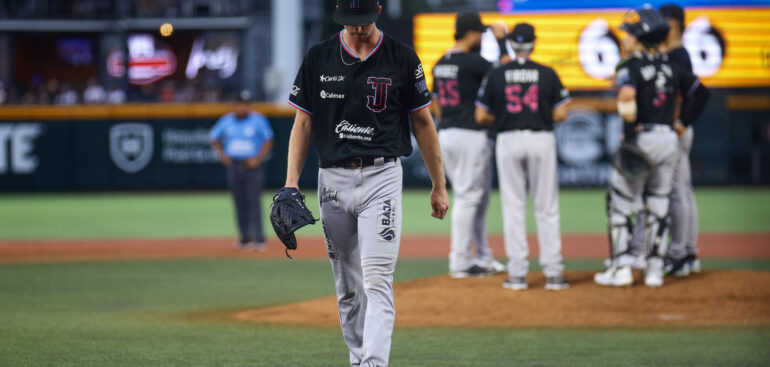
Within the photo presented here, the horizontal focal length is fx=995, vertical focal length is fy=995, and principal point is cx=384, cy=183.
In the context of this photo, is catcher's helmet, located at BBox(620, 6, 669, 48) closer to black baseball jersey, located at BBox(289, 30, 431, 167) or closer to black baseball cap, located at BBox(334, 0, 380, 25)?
black baseball jersey, located at BBox(289, 30, 431, 167)

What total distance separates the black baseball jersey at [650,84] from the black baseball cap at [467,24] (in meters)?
1.37

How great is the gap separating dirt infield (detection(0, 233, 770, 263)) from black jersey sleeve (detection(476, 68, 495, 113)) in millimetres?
3784

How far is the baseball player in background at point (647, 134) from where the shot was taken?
27.1ft

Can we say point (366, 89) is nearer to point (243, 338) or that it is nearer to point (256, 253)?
point (243, 338)

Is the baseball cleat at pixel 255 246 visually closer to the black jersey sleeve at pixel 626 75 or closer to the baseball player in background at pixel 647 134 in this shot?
the baseball player in background at pixel 647 134

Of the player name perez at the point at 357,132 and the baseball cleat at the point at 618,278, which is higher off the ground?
the player name perez at the point at 357,132

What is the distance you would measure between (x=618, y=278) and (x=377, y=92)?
403 cm

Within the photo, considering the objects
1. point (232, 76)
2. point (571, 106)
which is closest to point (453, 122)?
point (571, 106)

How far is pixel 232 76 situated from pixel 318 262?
85.9ft

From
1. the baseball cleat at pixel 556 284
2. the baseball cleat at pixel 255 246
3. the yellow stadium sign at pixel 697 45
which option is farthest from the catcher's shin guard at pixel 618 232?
the yellow stadium sign at pixel 697 45

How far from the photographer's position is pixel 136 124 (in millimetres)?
23422

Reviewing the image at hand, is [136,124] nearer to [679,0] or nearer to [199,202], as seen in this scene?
[199,202]

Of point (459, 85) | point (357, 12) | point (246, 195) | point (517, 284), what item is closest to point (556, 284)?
point (517, 284)

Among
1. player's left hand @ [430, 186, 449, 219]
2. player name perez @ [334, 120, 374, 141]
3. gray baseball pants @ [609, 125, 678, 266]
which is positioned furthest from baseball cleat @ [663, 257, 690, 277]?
player name perez @ [334, 120, 374, 141]
